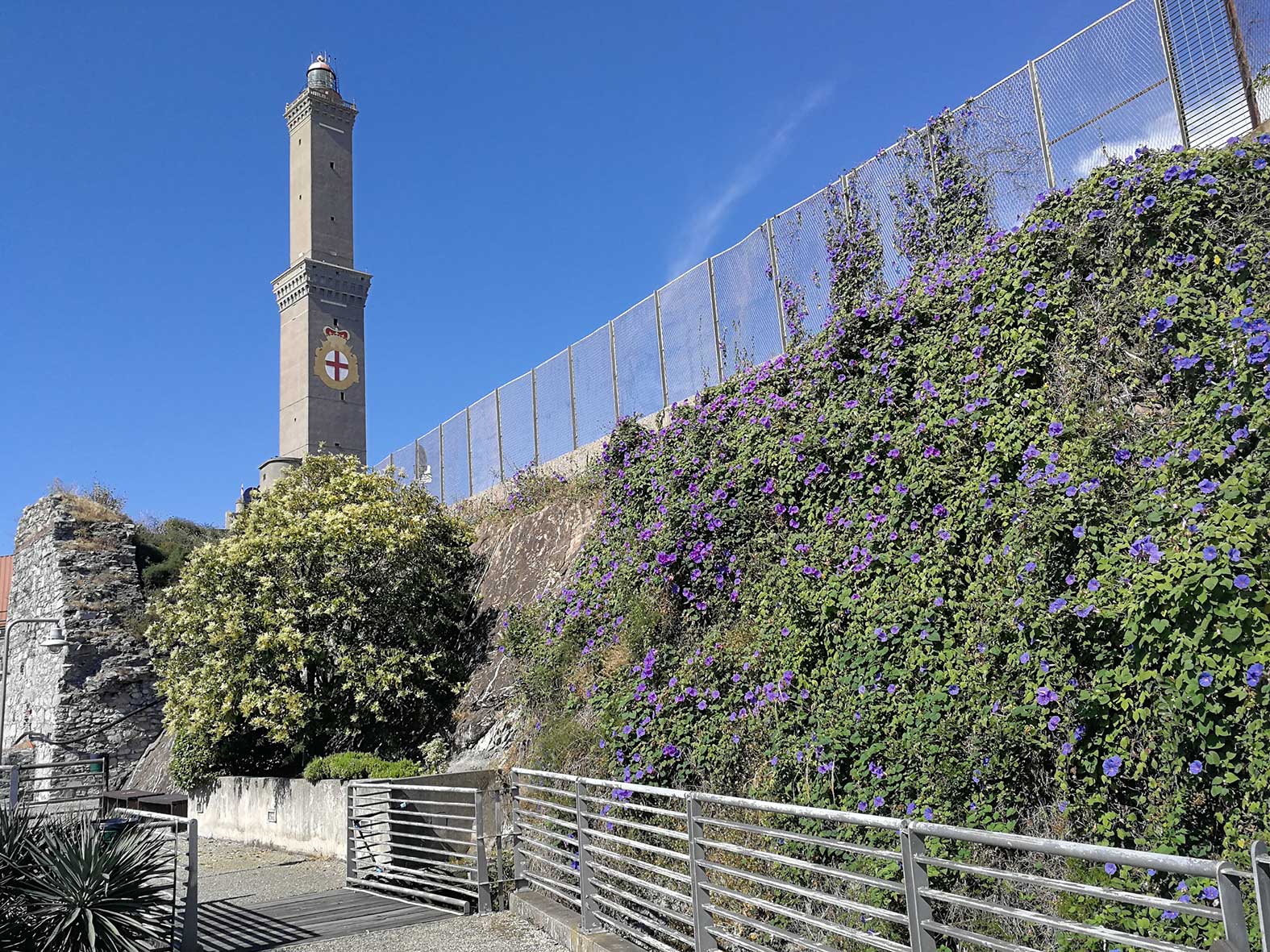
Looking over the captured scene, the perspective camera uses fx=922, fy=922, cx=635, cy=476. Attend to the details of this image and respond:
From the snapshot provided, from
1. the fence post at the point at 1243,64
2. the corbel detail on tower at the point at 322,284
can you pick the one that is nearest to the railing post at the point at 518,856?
the fence post at the point at 1243,64

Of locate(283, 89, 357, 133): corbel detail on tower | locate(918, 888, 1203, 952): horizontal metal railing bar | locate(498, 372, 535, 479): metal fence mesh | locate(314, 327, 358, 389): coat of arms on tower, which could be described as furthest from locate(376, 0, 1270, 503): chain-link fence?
locate(283, 89, 357, 133): corbel detail on tower

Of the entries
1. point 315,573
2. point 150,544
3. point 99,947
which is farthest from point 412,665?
point 150,544

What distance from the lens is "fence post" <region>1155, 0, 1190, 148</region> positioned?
25.5ft

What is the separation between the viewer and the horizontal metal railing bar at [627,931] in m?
5.65

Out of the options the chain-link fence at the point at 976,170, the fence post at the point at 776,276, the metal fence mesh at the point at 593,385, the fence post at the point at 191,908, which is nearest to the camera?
the fence post at the point at 191,908

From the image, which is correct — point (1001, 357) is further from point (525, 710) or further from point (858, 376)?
point (525, 710)

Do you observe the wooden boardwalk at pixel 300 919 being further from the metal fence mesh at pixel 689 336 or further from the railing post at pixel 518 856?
the metal fence mesh at pixel 689 336

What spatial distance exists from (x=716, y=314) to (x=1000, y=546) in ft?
24.1

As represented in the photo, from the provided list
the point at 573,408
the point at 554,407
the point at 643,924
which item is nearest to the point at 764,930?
the point at 643,924

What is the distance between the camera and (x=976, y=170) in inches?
364

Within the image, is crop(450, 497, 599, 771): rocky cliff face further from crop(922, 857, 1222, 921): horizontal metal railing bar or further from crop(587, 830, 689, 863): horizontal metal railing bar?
crop(922, 857, 1222, 921): horizontal metal railing bar

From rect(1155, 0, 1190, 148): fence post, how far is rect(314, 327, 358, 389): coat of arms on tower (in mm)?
26599

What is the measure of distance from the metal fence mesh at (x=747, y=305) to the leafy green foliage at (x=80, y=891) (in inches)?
325

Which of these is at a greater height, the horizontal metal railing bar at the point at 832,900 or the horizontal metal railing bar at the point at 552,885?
the horizontal metal railing bar at the point at 832,900
